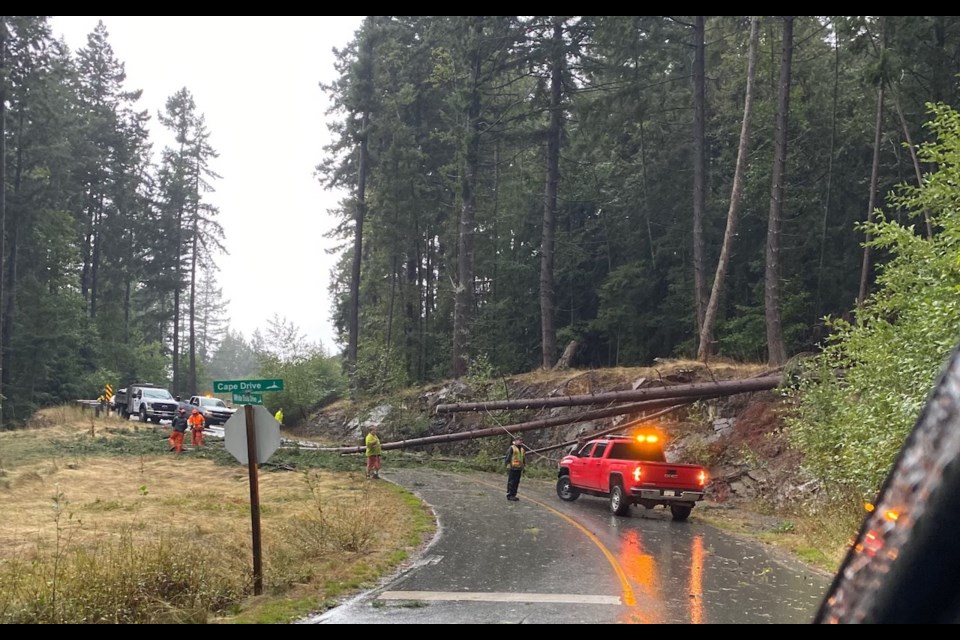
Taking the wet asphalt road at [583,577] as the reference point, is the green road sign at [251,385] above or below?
above

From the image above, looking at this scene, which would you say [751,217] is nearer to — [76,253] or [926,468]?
[926,468]

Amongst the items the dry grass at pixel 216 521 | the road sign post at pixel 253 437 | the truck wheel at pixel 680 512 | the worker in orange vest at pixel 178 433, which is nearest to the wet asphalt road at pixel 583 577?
the truck wheel at pixel 680 512

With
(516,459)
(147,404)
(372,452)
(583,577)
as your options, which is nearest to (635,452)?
(516,459)

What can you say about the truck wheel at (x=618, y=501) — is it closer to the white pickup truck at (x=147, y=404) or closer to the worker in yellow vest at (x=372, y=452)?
the worker in yellow vest at (x=372, y=452)

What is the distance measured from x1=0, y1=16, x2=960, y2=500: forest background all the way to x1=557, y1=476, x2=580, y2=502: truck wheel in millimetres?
7342

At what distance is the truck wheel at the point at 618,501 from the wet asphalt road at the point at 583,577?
28 centimetres

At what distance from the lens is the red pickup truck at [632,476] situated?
1817 centimetres

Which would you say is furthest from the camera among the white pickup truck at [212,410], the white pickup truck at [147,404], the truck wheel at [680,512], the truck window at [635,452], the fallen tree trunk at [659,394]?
the white pickup truck at [147,404]

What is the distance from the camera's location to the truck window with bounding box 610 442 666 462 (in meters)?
20.0

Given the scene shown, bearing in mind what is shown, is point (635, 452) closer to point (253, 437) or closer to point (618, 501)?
point (618, 501)

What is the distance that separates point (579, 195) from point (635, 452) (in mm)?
25204

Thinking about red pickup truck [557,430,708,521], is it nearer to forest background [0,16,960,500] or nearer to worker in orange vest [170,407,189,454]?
forest background [0,16,960,500]

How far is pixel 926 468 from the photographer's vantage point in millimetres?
1099

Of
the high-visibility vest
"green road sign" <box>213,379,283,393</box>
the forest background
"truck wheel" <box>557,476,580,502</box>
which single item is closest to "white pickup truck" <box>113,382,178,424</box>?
the forest background
